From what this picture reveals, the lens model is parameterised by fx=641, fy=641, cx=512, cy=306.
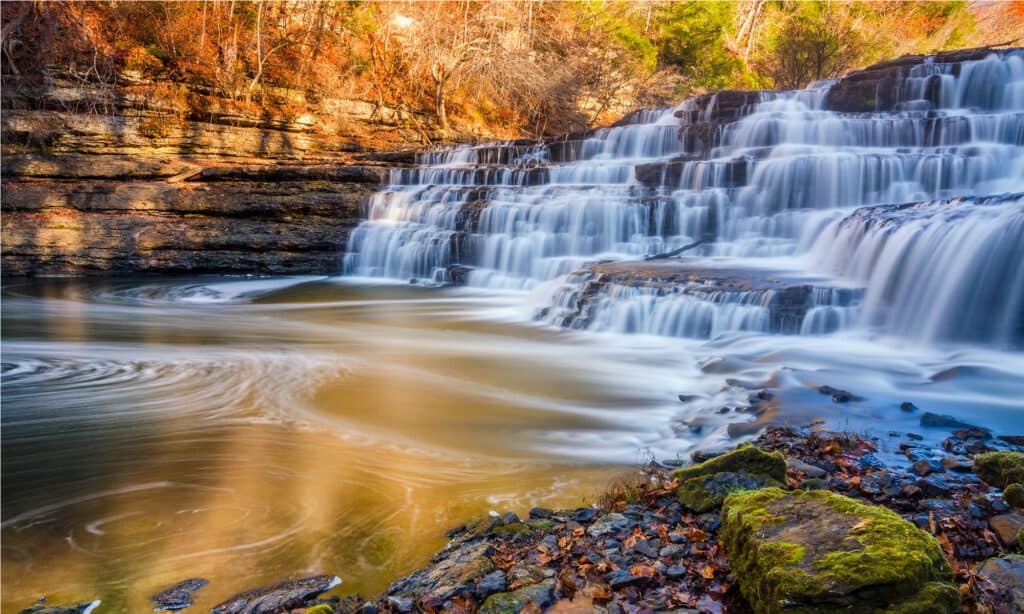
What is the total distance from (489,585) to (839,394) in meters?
4.00

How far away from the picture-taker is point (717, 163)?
45.0ft

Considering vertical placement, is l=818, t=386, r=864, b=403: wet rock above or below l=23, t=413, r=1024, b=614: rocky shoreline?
above

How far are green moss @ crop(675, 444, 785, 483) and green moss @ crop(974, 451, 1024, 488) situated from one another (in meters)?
0.98

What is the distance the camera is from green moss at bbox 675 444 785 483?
10.7 feet

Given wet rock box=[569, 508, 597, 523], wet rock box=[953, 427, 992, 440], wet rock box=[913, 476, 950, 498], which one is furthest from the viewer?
wet rock box=[953, 427, 992, 440]

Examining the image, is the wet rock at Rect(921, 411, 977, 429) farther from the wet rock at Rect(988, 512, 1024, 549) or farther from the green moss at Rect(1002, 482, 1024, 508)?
the wet rock at Rect(988, 512, 1024, 549)

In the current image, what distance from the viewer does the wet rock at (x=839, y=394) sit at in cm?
527

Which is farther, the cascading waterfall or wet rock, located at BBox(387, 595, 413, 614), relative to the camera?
the cascading waterfall

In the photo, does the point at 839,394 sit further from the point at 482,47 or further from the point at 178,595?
the point at 482,47

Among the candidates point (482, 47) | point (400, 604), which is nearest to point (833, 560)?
point (400, 604)

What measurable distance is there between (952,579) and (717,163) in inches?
496

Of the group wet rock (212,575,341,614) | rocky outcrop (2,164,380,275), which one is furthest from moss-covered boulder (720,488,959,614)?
rocky outcrop (2,164,380,275)

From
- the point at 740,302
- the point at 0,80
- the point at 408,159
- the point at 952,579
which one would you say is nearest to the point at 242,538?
the point at 952,579

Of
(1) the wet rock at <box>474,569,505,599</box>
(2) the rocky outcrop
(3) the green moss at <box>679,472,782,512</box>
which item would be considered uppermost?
(2) the rocky outcrop
